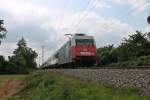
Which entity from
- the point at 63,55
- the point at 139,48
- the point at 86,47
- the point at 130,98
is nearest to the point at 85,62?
the point at 86,47

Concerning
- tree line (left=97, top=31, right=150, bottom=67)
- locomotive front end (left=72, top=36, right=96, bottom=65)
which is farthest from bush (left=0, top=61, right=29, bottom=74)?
locomotive front end (left=72, top=36, right=96, bottom=65)

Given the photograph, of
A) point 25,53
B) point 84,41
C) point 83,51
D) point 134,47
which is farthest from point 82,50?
point 25,53

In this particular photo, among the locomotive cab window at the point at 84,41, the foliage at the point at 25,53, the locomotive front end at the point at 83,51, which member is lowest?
the locomotive front end at the point at 83,51

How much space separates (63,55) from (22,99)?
30696 millimetres

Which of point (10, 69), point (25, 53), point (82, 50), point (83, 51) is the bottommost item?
point (83, 51)

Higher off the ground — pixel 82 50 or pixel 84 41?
pixel 84 41

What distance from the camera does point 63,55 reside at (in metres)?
52.9

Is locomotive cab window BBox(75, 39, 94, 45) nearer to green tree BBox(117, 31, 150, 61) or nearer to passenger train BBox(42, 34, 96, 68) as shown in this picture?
passenger train BBox(42, 34, 96, 68)

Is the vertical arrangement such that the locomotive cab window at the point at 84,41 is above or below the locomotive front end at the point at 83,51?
above

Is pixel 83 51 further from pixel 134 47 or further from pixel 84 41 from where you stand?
pixel 134 47

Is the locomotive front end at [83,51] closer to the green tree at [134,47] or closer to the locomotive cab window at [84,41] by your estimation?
the locomotive cab window at [84,41]

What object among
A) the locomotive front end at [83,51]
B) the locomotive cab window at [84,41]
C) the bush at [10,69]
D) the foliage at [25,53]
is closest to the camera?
the locomotive front end at [83,51]

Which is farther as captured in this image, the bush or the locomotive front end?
the bush

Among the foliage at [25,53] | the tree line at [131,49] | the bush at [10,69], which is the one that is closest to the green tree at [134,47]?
the tree line at [131,49]
